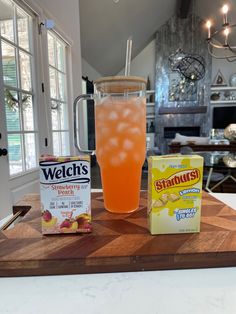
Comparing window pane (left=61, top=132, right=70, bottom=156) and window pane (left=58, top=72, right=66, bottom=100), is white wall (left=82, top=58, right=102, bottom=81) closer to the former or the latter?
window pane (left=58, top=72, right=66, bottom=100)

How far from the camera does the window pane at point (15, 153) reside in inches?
73.7

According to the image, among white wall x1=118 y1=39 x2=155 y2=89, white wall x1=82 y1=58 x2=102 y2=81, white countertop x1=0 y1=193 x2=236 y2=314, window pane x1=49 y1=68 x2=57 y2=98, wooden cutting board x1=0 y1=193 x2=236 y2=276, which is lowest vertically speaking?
white countertop x1=0 y1=193 x2=236 y2=314

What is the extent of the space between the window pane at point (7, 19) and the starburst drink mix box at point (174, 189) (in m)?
1.80

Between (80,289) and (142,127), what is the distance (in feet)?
1.27

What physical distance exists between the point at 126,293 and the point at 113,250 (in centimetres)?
9

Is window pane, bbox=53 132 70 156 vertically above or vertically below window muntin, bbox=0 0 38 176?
below

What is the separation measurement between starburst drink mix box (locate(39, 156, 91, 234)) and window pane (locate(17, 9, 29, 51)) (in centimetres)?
188

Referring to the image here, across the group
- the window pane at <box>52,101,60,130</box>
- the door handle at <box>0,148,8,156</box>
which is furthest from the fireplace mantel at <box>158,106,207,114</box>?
the door handle at <box>0,148,8,156</box>

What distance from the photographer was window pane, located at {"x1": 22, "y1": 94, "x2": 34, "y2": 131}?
2055mm

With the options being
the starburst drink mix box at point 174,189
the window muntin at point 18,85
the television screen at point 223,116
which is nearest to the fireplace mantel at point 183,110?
the television screen at point 223,116

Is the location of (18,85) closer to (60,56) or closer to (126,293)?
(60,56)

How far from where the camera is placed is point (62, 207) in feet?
1.67

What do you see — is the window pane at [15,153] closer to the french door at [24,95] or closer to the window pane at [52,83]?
the french door at [24,95]

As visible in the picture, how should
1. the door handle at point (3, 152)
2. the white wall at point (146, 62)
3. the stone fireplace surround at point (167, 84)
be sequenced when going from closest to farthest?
the door handle at point (3, 152), the stone fireplace surround at point (167, 84), the white wall at point (146, 62)
